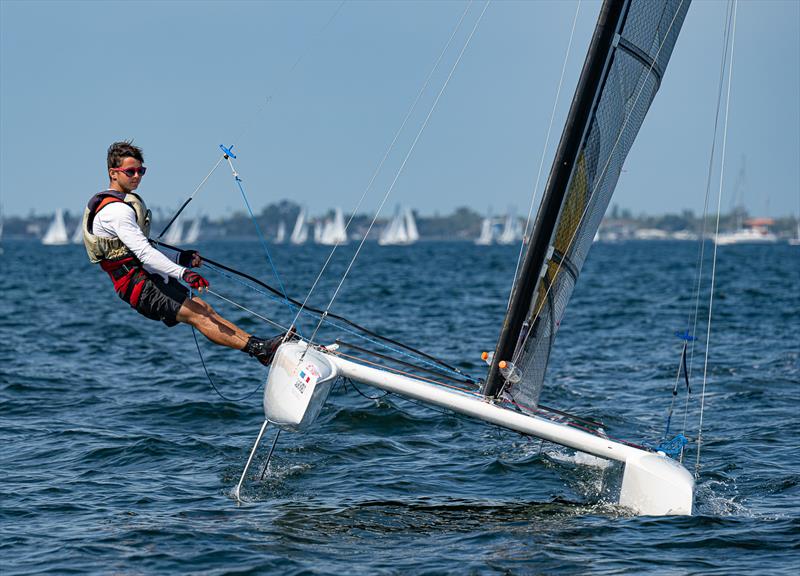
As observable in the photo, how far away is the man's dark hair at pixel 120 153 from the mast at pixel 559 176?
2622 mm

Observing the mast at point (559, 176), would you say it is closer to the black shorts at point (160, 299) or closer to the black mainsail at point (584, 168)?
the black mainsail at point (584, 168)

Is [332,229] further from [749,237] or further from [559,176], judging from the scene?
[559,176]

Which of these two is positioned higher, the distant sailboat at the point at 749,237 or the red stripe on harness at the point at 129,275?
the distant sailboat at the point at 749,237

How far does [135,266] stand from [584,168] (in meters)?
2.99

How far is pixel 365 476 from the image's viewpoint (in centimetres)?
789

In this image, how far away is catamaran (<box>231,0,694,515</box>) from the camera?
259 inches

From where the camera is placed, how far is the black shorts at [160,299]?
22.2 ft

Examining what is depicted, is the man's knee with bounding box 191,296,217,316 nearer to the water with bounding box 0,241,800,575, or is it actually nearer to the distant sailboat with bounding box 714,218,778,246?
the water with bounding box 0,241,800,575

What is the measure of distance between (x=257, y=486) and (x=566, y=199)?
2.93 m

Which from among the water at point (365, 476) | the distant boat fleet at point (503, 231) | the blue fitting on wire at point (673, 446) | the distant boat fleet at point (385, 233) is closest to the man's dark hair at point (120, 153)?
the water at point (365, 476)

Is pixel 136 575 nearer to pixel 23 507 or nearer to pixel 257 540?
pixel 257 540

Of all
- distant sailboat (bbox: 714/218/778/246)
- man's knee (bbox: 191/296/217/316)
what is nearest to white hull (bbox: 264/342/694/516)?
man's knee (bbox: 191/296/217/316)

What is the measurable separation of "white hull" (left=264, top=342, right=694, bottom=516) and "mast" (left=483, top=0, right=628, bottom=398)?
0.32 meters

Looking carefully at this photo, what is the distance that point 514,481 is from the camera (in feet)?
25.6
